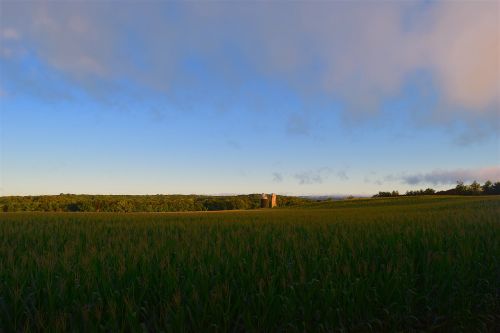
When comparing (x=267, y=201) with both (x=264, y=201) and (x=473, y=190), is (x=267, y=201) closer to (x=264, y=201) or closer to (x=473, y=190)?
(x=264, y=201)

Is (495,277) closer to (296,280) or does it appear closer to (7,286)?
(296,280)

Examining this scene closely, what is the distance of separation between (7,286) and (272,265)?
315 centimetres

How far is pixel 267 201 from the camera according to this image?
4425cm

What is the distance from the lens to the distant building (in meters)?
44.0

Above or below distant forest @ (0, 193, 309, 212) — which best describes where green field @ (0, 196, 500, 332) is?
below

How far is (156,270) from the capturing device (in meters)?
4.50

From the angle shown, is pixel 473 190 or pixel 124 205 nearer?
pixel 473 190

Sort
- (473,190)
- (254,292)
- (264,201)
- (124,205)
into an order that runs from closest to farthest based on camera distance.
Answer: (254,292) < (473,190) < (264,201) < (124,205)

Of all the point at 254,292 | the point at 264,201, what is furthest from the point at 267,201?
the point at 254,292

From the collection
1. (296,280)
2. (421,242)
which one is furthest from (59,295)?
(421,242)

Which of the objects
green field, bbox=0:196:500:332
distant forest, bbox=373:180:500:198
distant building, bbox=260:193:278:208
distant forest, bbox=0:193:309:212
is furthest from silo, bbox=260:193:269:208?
green field, bbox=0:196:500:332

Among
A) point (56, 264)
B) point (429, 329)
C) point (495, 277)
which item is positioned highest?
point (56, 264)

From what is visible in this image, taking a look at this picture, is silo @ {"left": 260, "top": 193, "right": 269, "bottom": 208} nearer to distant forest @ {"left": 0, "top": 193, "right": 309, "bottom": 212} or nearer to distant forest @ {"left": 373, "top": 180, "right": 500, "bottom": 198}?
distant forest @ {"left": 0, "top": 193, "right": 309, "bottom": 212}

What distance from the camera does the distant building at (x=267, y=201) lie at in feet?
144
